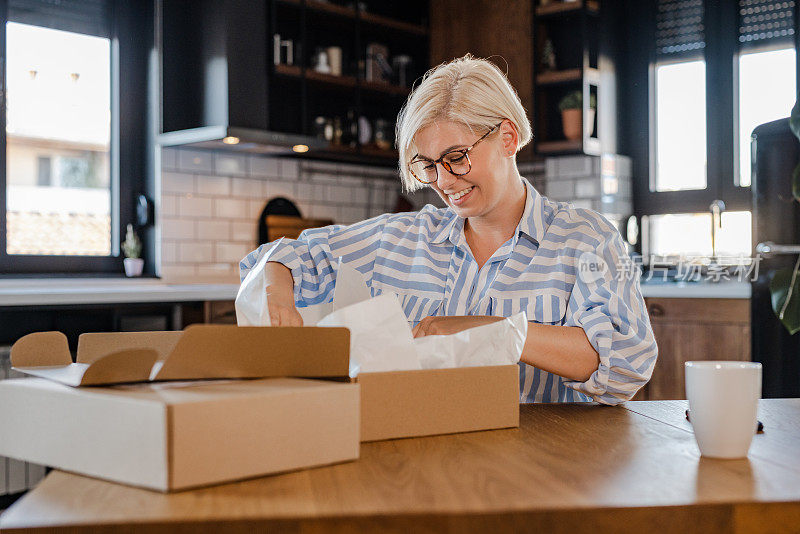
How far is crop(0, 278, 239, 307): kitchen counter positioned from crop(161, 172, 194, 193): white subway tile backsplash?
43 cm

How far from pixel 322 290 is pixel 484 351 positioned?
2.77 feet

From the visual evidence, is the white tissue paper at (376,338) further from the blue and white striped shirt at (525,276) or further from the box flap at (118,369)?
the blue and white striped shirt at (525,276)

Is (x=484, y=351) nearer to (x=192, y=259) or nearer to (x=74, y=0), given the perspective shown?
(x=192, y=259)

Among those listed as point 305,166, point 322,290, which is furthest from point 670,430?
point 305,166

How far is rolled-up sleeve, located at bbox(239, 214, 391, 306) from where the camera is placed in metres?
1.84

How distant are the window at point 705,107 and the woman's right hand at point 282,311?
3344mm

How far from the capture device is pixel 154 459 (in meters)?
0.77

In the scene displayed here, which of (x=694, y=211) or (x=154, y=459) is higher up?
(x=694, y=211)

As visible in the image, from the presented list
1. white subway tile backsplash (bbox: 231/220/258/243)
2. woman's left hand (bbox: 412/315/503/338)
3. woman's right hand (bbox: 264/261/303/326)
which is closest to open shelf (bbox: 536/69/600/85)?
white subway tile backsplash (bbox: 231/220/258/243)

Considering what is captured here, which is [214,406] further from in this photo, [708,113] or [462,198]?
[708,113]

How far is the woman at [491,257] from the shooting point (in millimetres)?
1403

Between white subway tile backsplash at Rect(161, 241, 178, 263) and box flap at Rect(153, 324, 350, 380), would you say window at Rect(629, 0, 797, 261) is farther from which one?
box flap at Rect(153, 324, 350, 380)

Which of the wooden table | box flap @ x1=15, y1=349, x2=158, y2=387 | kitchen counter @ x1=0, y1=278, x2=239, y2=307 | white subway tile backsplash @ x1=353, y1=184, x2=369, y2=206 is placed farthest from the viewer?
white subway tile backsplash @ x1=353, y1=184, x2=369, y2=206

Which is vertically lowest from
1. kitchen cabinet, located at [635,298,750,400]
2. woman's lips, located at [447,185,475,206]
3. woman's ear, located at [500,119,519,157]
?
kitchen cabinet, located at [635,298,750,400]
